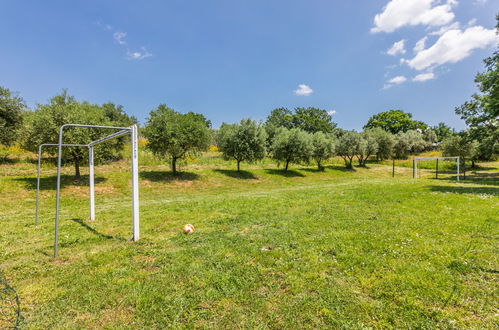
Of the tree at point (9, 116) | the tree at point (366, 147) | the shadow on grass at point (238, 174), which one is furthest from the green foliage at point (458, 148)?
the tree at point (9, 116)

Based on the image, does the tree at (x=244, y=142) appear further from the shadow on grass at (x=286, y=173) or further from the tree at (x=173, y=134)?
the tree at (x=173, y=134)

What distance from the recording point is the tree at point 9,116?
75.0 feet

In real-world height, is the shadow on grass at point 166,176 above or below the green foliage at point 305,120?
below

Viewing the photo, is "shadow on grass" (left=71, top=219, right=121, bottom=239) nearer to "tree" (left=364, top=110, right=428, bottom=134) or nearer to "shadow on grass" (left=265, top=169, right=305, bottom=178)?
"shadow on grass" (left=265, top=169, right=305, bottom=178)

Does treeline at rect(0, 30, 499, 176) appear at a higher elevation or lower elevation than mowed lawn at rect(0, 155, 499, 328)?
higher

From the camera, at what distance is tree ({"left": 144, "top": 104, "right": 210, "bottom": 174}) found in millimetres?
25203

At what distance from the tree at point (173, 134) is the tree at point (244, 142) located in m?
5.69

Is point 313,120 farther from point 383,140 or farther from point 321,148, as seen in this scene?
point 321,148

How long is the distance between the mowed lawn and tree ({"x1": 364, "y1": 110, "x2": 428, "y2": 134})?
337 ft

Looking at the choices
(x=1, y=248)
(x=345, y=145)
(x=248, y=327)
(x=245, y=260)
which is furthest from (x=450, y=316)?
(x=345, y=145)

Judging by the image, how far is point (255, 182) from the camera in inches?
1193

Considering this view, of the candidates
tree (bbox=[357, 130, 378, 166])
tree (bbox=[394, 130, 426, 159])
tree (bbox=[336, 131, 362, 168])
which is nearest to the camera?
tree (bbox=[336, 131, 362, 168])

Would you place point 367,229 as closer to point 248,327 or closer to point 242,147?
point 248,327

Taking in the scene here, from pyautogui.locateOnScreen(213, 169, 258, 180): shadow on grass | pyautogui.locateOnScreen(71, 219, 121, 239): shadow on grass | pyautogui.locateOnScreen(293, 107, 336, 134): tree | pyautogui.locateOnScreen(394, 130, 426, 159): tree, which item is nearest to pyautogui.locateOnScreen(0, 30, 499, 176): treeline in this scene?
pyautogui.locateOnScreen(213, 169, 258, 180): shadow on grass
